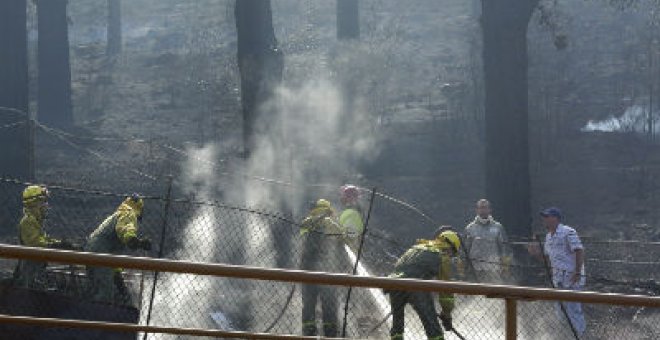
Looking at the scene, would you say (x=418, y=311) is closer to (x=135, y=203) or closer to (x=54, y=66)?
(x=135, y=203)

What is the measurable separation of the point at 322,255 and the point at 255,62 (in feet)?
30.2

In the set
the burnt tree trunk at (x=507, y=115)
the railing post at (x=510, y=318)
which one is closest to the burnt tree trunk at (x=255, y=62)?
the burnt tree trunk at (x=507, y=115)

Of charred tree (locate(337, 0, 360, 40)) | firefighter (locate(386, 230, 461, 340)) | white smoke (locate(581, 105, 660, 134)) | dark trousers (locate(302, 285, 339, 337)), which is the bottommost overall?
dark trousers (locate(302, 285, 339, 337))

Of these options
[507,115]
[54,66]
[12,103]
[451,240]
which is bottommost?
[451,240]

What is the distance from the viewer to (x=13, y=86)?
2083 cm

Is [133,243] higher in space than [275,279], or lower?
lower

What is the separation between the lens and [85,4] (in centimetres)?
4466

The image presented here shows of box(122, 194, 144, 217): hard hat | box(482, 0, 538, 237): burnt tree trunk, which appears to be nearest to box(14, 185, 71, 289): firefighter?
box(122, 194, 144, 217): hard hat

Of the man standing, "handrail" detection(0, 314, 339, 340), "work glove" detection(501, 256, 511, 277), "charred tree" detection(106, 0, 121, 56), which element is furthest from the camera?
"charred tree" detection(106, 0, 121, 56)

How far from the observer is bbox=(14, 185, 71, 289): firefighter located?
31.9 ft

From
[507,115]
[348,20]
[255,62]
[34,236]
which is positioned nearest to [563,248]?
[34,236]

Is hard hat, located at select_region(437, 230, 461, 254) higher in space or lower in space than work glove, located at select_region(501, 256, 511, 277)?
higher

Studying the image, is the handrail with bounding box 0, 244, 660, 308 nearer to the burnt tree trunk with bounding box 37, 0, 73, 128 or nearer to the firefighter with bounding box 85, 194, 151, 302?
the firefighter with bounding box 85, 194, 151, 302

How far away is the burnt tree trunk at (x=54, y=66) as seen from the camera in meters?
28.1
